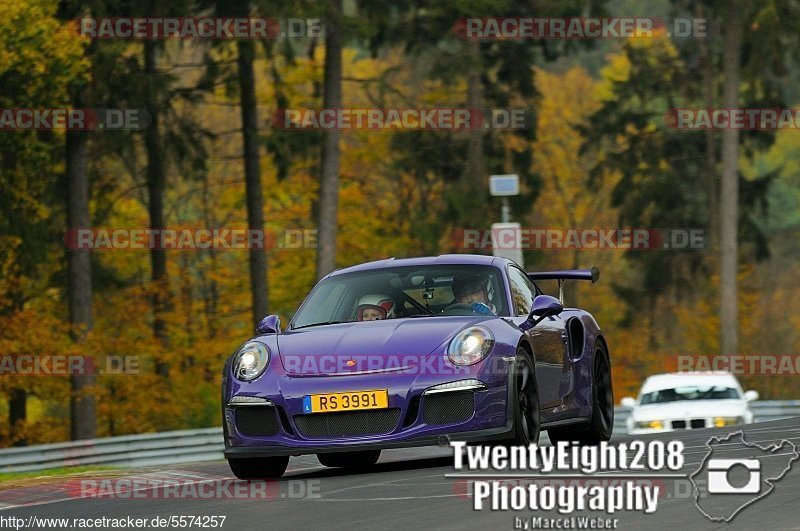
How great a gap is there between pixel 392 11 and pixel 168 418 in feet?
38.6

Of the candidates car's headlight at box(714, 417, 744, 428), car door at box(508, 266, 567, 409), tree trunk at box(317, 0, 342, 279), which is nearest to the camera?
car door at box(508, 266, 567, 409)

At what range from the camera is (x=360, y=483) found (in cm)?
1092

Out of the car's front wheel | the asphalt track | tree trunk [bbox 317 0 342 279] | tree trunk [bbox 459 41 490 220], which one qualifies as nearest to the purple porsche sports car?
the asphalt track

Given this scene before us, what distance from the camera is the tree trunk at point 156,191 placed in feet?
118

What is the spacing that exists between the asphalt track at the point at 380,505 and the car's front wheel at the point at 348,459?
268 mm

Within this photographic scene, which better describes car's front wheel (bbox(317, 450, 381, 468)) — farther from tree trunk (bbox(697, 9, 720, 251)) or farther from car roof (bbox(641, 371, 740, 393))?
tree trunk (bbox(697, 9, 720, 251))

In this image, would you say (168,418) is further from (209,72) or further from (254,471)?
(254,471)

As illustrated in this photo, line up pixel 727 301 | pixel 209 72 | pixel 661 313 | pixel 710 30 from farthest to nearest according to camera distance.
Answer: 1. pixel 661 313
2. pixel 710 30
3. pixel 727 301
4. pixel 209 72

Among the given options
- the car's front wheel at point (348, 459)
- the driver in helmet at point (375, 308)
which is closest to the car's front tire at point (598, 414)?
the car's front wheel at point (348, 459)

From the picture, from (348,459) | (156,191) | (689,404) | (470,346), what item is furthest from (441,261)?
(156,191)

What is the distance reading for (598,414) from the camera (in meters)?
14.0

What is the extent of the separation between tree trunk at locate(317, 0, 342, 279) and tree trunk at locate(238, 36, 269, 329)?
13.3ft

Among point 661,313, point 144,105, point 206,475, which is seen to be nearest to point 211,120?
point 661,313

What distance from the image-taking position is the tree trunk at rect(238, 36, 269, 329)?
3962 centimetres
